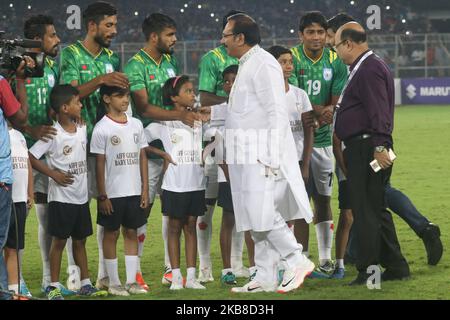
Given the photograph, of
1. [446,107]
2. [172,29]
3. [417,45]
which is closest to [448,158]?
[172,29]

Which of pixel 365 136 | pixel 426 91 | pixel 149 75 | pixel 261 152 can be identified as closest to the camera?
pixel 261 152

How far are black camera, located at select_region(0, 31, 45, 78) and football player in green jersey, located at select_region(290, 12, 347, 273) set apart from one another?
295 centimetres

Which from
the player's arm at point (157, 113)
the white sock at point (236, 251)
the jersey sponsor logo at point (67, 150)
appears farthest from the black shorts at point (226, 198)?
the jersey sponsor logo at point (67, 150)

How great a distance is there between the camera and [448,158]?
18.1 metres

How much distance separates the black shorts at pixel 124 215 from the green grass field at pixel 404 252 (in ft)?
2.03

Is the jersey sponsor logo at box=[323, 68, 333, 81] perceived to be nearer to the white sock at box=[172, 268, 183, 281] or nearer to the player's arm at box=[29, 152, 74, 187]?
the white sock at box=[172, 268, 183, 281]

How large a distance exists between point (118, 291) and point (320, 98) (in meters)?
2.84

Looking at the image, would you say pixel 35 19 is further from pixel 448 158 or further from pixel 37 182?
pixel 448 158

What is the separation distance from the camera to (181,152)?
27.5 feet

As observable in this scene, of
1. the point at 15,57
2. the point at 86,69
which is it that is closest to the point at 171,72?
the point at 86,69

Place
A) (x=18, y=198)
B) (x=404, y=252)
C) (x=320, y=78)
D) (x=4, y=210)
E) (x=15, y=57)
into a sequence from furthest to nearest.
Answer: (x=404, y=252), (x=320, y=78), (x=18, y=198), (x=15, y=57), (x=4, y=210)

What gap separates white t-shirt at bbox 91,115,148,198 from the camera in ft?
26.3

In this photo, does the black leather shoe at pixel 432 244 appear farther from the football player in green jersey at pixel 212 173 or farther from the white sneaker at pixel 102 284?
the white sneaker at pixel 102 284

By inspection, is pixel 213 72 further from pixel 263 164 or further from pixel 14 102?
pixel 14 102
